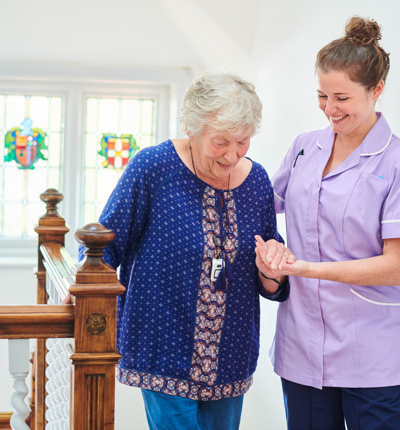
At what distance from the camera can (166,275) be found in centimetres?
176

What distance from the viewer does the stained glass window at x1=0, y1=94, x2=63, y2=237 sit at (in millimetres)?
4961

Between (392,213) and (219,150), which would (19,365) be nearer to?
(219,150)

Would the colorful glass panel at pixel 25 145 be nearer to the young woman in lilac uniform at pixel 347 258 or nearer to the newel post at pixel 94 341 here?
the young woman in lilac uniform at pixel 347 258

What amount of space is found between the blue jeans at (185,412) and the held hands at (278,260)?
452mm

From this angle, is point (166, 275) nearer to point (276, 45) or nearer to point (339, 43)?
point (339, 43)

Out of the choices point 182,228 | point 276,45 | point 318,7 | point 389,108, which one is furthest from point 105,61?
point 182,228

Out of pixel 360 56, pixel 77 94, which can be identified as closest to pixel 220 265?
pixel 360 56

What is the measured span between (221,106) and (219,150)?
128mm

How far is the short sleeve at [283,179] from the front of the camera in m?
2.09

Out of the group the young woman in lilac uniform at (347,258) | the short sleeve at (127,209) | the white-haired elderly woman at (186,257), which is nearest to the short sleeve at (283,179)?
the young woman in lilac uniform at (347,258)

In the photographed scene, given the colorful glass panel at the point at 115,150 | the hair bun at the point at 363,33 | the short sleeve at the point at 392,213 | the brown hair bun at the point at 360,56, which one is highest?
the hair bun at the point at 363,33

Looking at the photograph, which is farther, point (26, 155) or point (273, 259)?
point (26, 155)

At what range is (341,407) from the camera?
74.7 inches

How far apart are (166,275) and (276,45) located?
6.82 ft
